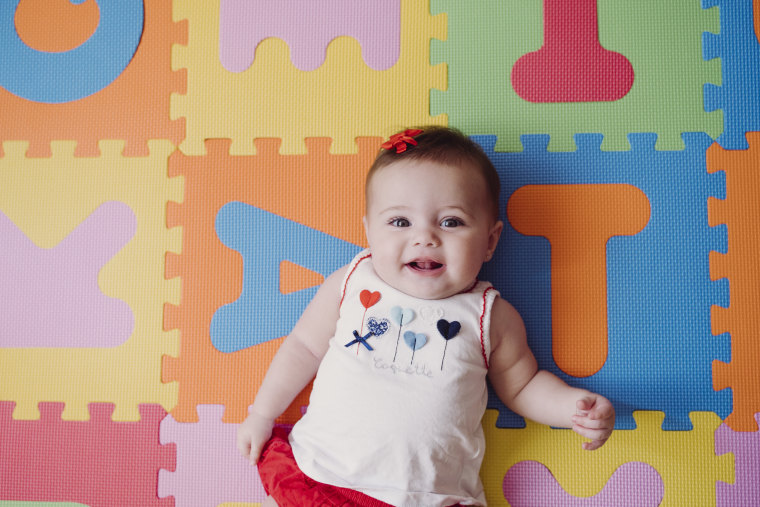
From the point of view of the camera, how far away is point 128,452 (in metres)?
1.05

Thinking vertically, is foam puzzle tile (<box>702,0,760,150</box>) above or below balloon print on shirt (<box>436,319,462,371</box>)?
above

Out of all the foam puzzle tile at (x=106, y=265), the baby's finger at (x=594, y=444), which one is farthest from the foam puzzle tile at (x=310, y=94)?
the baby's finger at (x=594, y=444)

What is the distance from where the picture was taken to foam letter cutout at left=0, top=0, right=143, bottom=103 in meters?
1.13

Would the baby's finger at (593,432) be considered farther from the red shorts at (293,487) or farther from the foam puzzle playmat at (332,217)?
the red shorts at (293,487)

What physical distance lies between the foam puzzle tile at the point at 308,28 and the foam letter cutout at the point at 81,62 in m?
0.21

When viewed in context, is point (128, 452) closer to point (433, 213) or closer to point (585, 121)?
point (433, 213)

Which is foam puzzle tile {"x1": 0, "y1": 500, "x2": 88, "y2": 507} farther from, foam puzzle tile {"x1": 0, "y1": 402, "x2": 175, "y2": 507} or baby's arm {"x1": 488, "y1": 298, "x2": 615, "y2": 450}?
baby's arm {"x1": 488, "y1": 298, "x2": 615, "y2": 450}

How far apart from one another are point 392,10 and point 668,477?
3.48ft

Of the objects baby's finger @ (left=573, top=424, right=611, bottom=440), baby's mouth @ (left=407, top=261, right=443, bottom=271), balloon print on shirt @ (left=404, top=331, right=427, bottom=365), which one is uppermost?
baby's mouth @ (left=407, top=261, right=443, bottom=271)

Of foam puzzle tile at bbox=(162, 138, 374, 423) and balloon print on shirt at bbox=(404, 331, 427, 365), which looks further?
foam puzzle tile at bbox=(162, 138, 374, 423)

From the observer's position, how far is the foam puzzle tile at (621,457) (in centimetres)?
99

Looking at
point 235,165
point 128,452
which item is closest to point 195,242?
point 235,165

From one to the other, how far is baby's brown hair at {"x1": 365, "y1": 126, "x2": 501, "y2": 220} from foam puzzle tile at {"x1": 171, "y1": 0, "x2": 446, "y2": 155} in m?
0.14

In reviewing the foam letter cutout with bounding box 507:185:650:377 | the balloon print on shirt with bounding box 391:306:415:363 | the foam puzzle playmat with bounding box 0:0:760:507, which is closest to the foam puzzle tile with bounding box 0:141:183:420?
the foam puzzle playmat with bounding box 0:0:760:507
